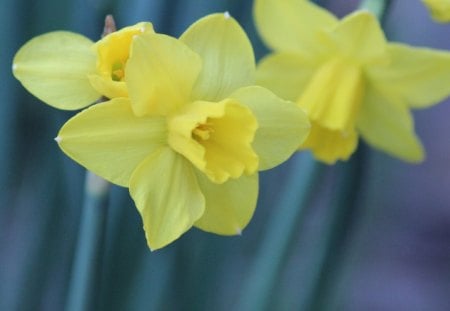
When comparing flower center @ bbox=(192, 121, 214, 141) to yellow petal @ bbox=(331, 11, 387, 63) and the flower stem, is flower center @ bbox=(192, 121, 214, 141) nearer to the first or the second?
the flower stem

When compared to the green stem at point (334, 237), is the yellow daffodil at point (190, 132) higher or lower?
higher

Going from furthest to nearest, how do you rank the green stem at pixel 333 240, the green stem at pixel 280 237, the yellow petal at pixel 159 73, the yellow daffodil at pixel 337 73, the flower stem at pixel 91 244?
the green stem at pixel 333 240, the green stem at pixel 280 237, the yellow daffodil at pixel 337 73, the flower stem at pixel 91 244, the yellow petal at pixel 159 73

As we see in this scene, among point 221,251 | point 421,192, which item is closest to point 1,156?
point 221,251

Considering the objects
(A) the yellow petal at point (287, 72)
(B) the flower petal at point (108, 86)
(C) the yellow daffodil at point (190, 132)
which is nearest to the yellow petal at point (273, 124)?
(C) the yellow daffodil at point (190, 132)

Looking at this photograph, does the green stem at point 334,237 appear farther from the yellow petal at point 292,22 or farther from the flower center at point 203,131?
the flower center at point 203,131

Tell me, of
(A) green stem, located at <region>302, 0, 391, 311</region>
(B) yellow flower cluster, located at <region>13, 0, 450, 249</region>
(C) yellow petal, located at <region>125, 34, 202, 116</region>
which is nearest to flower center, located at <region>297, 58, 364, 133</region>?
(B) yellow flower cluster, located at <region>13, 0, 450, 249</region>

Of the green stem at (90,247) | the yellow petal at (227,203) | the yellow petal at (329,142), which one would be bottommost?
the green stem at (90,247)
